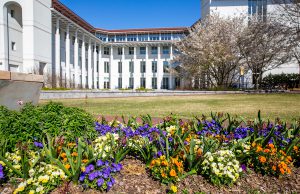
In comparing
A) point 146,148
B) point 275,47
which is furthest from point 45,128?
point 275,47

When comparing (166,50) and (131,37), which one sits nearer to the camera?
(131,37)

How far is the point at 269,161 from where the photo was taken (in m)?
3.35

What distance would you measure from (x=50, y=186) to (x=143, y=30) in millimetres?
53632

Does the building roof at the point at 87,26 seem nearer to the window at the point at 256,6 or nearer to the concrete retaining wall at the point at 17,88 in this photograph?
the window at the point at 256,6

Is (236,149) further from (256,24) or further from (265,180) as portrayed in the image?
(256,24)

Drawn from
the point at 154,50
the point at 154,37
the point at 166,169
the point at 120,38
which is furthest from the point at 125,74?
the point at 166,169

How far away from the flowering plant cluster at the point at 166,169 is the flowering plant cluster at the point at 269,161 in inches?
45.7

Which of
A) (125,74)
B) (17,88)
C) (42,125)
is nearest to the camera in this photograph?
(42,125)

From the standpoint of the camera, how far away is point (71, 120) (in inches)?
167

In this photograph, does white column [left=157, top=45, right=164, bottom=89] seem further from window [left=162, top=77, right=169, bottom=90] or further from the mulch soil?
the mulch soil

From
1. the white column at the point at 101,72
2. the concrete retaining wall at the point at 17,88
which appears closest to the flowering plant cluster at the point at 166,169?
the concrete retaining wall at the point at 17,88

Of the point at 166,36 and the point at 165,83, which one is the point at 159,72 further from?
the point at 166,36

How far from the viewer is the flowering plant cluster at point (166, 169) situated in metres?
3.03

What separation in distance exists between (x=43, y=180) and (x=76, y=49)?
139 feet
